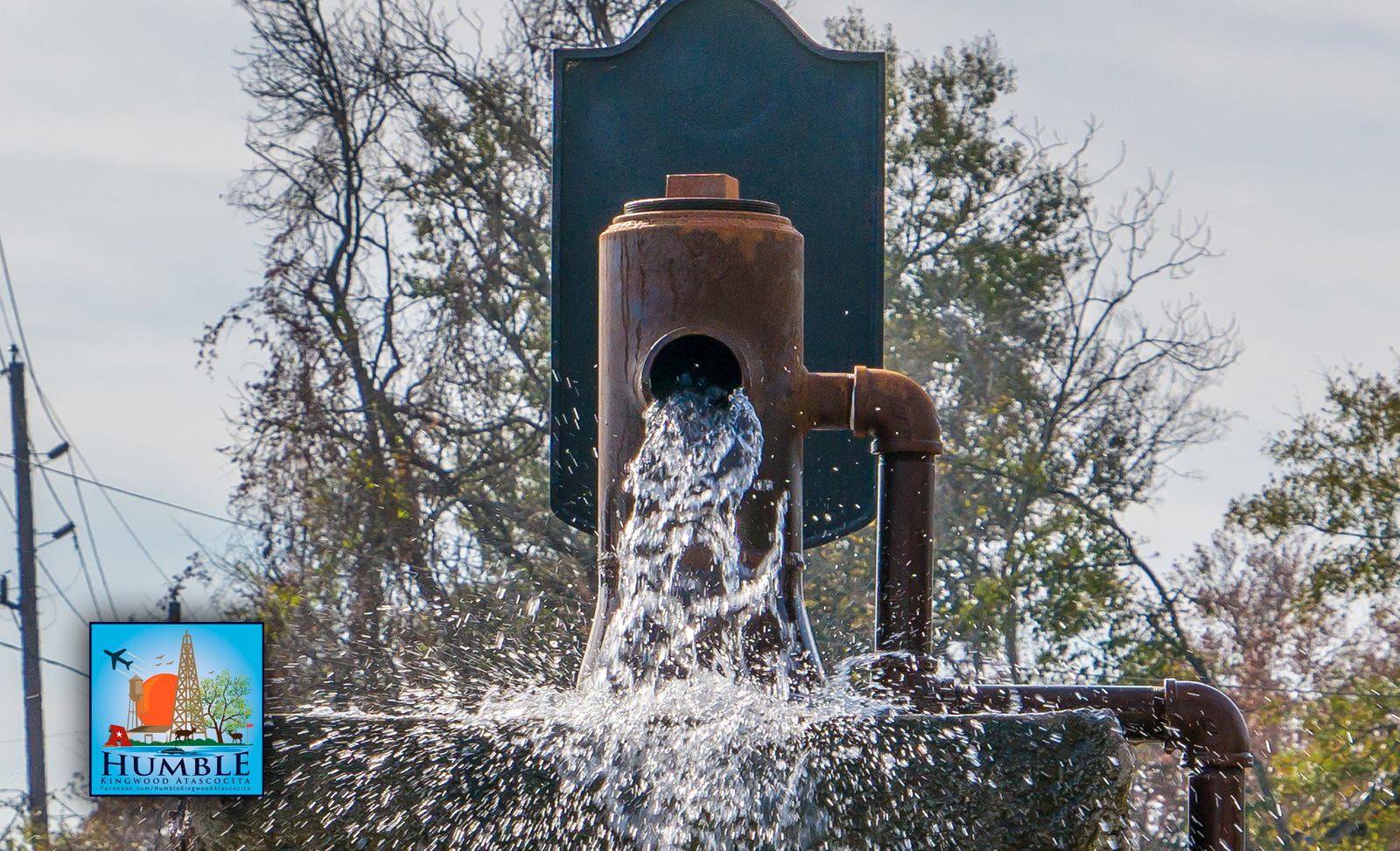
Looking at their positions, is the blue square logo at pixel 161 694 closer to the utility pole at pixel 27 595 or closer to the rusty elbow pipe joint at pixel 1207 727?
the rusty elbow pipe joint at pixel 1207 727

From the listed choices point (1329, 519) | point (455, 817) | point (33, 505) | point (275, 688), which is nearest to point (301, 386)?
point (275, 688)

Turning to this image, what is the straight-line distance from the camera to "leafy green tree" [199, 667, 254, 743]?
2.80 m

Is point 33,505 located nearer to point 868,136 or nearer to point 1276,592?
point 868,136

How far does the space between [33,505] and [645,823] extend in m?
7.21

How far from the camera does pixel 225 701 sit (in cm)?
306

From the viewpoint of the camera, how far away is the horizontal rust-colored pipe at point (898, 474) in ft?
8.52

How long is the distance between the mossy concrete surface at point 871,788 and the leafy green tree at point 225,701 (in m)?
0.90

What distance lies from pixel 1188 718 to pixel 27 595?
7.20 meters

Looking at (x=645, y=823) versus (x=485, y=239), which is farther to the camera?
(x=485, y=239)

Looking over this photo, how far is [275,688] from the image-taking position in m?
5.72

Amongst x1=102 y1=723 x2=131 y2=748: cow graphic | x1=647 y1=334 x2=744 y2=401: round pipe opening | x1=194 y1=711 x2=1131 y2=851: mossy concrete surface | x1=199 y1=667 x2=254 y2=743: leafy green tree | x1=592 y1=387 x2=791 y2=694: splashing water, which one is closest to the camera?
x1=194 y1=711 x2=1131 y2=851: mossy concrete surface

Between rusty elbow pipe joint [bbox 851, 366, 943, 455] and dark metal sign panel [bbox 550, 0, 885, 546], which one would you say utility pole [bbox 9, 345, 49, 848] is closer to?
dark metal sign panel [bbox 550, 0, 885, 546]

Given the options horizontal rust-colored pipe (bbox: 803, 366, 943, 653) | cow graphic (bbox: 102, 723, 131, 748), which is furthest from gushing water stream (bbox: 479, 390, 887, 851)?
cow graphic (bbox: 102, 723, 131, 748)

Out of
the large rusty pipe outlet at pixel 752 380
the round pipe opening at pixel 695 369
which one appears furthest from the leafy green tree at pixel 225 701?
the round pipe opening at pixel 695 369
